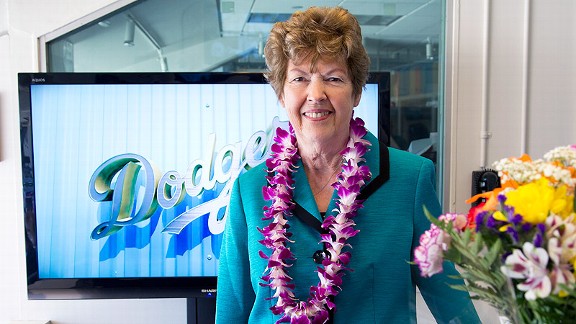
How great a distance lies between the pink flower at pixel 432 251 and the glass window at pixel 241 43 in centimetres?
181

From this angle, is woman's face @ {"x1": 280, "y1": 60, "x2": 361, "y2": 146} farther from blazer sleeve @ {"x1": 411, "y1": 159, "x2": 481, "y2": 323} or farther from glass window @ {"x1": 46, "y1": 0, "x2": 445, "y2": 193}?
glass window @ {"x1": 46, "y1": 0, "x2": 445, "y2": 193}

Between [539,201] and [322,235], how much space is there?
2.55 feet

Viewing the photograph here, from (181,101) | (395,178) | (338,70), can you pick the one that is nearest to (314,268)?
(395,178)

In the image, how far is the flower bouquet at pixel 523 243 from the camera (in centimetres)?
68

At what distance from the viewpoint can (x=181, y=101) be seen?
214 cm

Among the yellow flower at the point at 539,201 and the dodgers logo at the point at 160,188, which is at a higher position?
the yellow flower at the point at 539,201

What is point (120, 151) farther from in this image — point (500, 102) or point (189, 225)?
point (500, 102)

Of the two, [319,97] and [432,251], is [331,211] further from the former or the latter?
[432,251]

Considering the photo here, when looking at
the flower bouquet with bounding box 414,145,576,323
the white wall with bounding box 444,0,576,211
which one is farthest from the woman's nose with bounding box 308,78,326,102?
the white wall with bounding box 444,0,576,211

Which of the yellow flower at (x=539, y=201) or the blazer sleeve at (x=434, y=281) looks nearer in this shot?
the yellow flower at (x=539, y=201)

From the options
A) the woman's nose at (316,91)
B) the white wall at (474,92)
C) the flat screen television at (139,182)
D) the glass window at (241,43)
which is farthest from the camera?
the glass window at (241,43)

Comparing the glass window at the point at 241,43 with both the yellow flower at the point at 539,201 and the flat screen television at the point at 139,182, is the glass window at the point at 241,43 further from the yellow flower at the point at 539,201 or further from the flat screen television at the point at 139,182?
the yellow flower at the point at 539,201

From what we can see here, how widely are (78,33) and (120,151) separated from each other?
68 centimetres

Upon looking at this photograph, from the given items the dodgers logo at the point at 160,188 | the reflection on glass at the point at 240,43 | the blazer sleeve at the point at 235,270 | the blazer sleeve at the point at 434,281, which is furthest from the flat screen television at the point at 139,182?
the blazer sleeve at the point at 434,281
